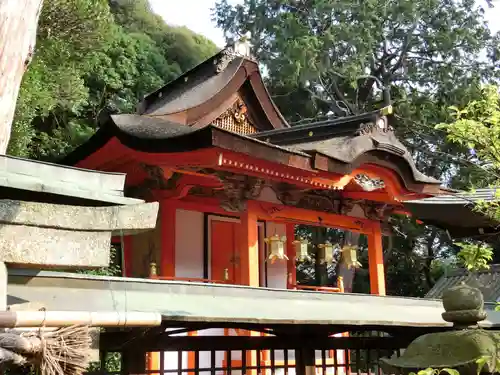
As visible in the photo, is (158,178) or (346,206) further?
(346,206)

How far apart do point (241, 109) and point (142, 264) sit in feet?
12.1

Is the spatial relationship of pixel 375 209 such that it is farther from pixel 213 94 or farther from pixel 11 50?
pixel 11 50

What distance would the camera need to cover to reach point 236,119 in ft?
35.5

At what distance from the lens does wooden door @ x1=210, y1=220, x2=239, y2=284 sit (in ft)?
33.0

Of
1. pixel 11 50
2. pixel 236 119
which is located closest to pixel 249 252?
pixel 236 119

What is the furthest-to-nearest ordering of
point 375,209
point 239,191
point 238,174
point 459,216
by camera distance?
point 375,209 < point 239,191 < point 238,174 < point 459,216

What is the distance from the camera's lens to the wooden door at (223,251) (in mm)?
10055

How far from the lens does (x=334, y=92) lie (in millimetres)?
23453

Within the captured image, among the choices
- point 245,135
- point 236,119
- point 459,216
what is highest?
point 236,119

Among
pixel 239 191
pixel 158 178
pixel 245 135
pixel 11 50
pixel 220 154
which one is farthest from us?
pixel 158 178

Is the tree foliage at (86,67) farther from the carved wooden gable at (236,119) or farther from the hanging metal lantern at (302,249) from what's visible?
the hanging metal lantern at (302,249)

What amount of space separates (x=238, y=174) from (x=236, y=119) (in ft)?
10.5

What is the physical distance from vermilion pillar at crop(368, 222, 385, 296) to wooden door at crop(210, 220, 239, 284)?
2.47 metres

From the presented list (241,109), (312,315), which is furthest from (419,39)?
(312,315)
